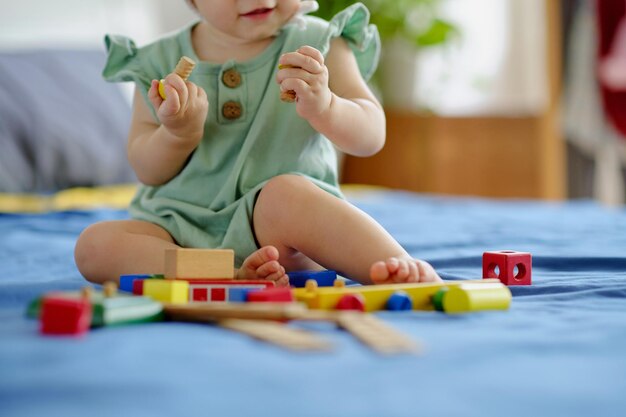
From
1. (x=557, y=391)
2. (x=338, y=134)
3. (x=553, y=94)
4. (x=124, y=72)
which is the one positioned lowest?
(x=557, y=391)

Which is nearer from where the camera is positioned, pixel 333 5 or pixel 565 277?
pixel 565 277

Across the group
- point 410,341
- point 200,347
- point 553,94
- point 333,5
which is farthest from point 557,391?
point 553,94

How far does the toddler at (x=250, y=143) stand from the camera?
3.22 feet

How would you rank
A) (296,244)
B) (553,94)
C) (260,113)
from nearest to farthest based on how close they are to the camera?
(296,244) → (260,113) → (553,94)

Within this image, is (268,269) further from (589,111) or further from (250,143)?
(589,111)

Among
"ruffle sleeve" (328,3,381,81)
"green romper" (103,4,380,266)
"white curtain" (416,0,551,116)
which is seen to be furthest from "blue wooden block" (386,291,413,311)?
"white curtain" (416,0,551,116)

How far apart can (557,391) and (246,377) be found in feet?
0.65

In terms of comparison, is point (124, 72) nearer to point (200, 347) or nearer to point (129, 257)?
point (129, 257)

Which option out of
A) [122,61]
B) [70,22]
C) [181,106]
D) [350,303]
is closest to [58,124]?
[70,22]

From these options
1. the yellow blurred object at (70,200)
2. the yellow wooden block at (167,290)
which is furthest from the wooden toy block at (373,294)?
the yellow blurred object at (70,200)

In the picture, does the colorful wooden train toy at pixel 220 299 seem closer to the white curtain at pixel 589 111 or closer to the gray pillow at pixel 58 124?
the gray pillow at pixel 58 124

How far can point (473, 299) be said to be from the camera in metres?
0.79

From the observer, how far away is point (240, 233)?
108cm

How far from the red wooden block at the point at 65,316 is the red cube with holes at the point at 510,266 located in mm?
511
